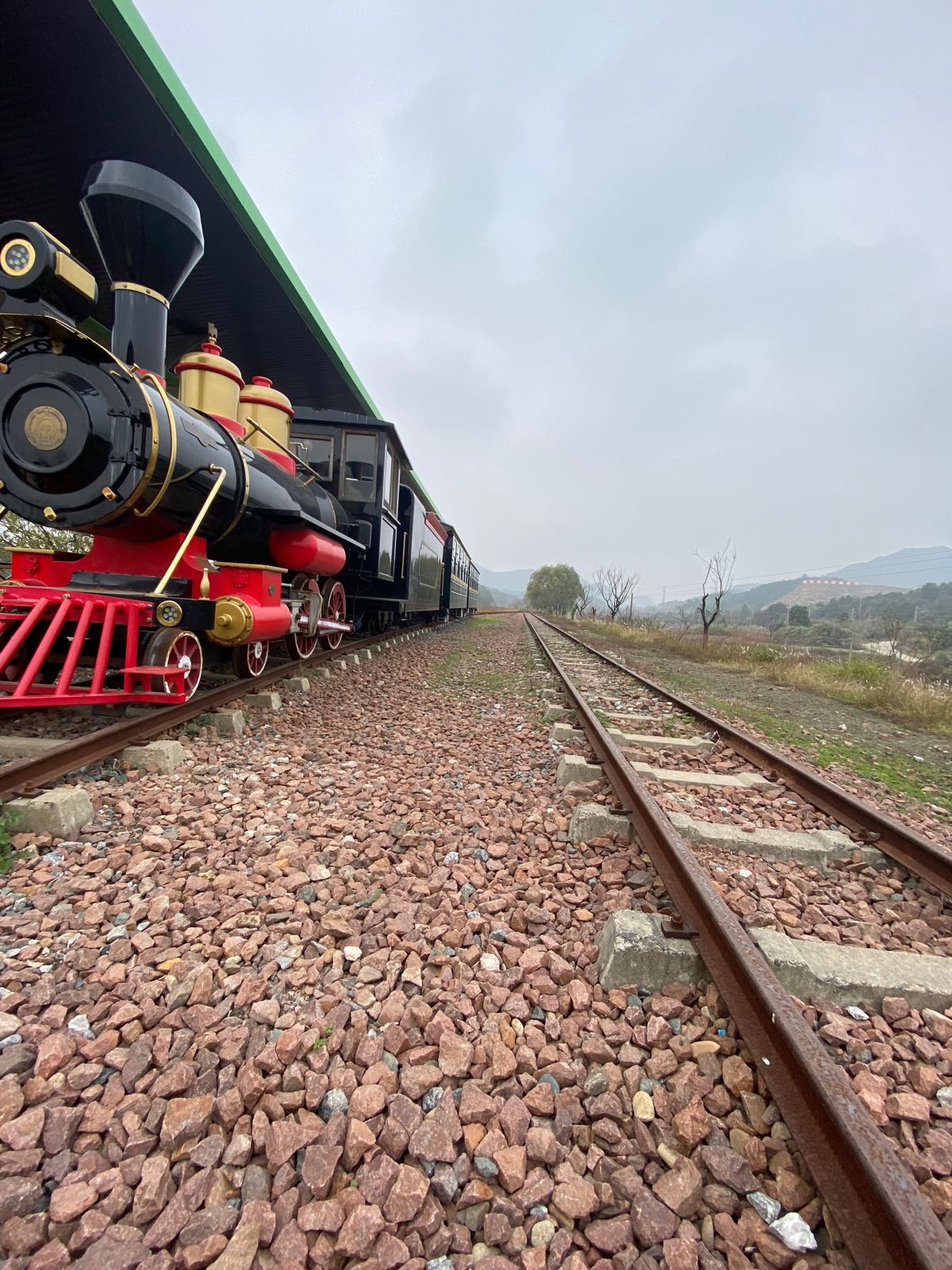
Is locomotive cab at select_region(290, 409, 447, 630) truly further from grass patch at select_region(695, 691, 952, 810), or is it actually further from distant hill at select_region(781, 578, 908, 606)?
distant hill at select_region(781, 578, 908, 606)

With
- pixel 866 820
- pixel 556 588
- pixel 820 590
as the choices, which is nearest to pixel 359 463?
pixel 866 820

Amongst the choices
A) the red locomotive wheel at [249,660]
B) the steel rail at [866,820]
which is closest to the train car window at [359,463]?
the red locomotive wheel at [249,660]

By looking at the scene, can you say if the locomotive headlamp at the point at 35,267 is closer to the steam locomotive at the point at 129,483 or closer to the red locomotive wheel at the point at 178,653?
the steam locomotive at the point at 129,483

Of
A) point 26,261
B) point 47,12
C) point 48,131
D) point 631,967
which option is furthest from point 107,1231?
point 48,131

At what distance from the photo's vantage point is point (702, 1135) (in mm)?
1296

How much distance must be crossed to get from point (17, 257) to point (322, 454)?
450 centimetres

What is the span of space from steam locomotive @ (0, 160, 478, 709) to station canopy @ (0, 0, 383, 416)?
2148 millimetres

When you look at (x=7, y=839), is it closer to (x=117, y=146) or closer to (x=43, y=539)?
(x=117, y=146)

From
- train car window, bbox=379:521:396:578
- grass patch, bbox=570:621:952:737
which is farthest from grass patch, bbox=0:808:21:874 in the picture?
grass patch, bbox=570:621:952:737

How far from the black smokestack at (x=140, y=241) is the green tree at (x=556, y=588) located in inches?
2394

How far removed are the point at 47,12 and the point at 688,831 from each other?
7.80 metres

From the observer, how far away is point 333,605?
7.65 m

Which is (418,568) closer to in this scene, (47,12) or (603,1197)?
(47,12)

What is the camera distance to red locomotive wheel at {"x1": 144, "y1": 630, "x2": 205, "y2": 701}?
3668 millimetres
